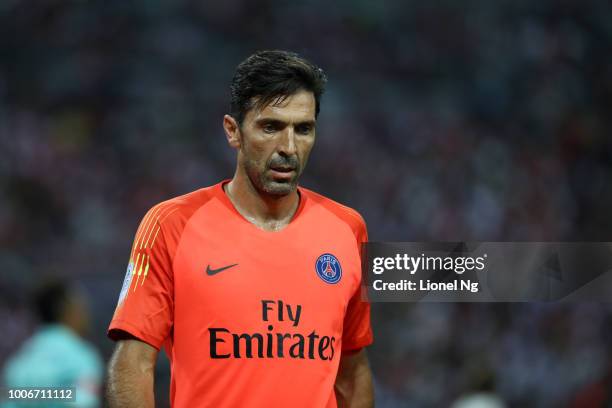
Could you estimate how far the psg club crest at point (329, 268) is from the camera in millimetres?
2926

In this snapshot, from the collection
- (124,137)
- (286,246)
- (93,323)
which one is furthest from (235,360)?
(124,137)

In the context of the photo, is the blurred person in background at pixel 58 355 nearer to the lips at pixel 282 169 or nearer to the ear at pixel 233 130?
the ear at pixel 233 130

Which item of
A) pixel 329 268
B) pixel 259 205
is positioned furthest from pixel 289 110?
pixel 329 268

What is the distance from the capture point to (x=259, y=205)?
2979mm

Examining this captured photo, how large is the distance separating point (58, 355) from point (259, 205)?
2.35 meters

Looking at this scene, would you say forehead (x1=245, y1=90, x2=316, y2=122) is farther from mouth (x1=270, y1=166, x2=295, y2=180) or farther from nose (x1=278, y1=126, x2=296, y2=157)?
mouth (x1=270, y1=166, x2=295, y2=180)

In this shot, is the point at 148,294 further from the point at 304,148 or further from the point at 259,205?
the point at 304,148

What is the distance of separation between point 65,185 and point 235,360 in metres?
5.37

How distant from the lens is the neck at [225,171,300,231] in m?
2.97

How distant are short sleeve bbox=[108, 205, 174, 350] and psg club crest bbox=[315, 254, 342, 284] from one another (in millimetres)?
461

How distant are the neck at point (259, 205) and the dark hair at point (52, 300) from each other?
2.34 meters

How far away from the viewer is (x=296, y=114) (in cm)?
285

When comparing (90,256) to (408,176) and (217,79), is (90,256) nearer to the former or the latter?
(217,79)

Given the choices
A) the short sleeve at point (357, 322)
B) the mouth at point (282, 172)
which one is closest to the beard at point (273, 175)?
the mouth at point (282, 172)
